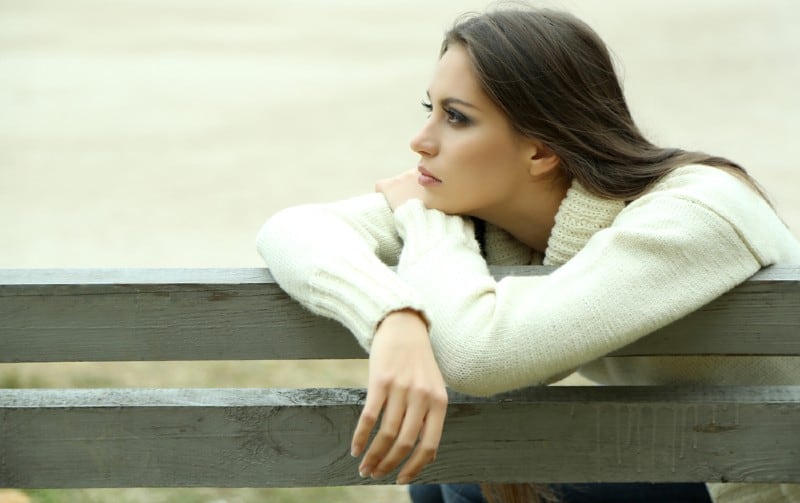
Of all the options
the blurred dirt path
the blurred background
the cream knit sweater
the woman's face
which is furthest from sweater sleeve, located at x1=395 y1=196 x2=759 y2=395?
the blurred dirt path

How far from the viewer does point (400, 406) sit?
55.8 inches

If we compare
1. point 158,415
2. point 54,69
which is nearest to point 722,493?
point 158,415

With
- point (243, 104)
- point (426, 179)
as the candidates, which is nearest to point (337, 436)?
Result: point (426, 179)

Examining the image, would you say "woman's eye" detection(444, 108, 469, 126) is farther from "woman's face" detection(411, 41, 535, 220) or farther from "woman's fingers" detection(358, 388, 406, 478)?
"woman's fingers" detection(358, 388, 406, 478)

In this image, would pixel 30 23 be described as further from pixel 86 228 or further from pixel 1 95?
pixel 86 228

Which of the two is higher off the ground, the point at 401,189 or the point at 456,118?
the point at 456,118

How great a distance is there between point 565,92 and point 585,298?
1.52ft

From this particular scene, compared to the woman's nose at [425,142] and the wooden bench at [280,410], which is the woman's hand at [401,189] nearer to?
the woman's nose at [425,142]

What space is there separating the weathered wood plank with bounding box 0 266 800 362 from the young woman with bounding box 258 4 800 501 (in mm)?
50

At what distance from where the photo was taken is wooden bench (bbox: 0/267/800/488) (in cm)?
162

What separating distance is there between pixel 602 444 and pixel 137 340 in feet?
2.17

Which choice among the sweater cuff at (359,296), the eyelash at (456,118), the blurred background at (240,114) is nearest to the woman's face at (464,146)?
the eyelash at (456,118)

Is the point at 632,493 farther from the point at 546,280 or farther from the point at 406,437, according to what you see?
the point at 406,437

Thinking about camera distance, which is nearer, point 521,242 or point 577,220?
point 577,220
